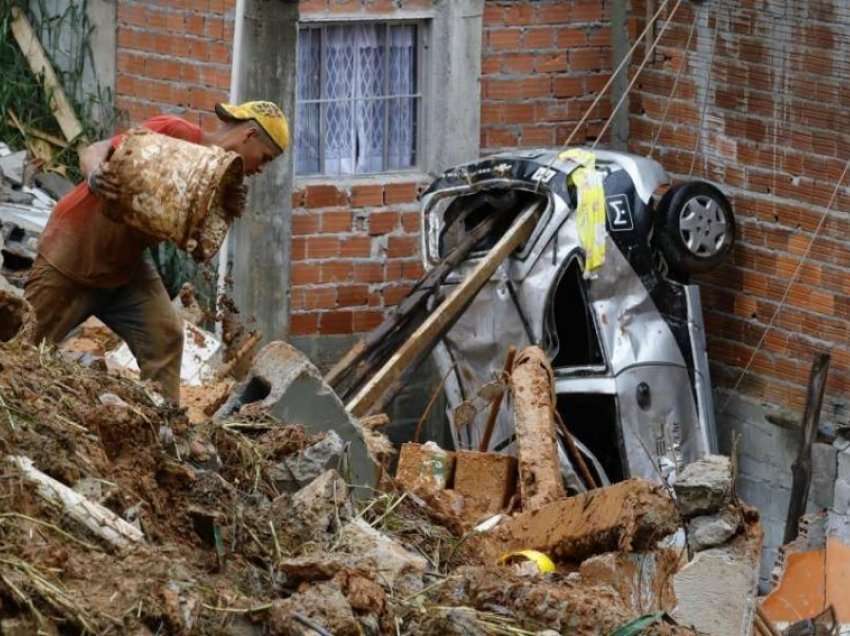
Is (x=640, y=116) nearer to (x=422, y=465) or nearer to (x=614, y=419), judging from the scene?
(x=614, y=419)

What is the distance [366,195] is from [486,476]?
2.99 metres

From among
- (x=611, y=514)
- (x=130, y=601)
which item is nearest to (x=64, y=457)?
(x=130, y=601)

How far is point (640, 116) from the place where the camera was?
40.1 feet

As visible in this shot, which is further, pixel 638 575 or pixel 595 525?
pixel 595 525

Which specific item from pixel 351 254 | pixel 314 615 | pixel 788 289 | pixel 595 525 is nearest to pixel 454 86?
pixel 351 254

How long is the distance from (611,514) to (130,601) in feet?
8.46

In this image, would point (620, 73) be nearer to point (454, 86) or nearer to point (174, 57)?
point (454, 86)

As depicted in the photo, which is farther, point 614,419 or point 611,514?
point 614,419

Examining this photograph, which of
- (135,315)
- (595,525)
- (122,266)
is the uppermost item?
(122,266)

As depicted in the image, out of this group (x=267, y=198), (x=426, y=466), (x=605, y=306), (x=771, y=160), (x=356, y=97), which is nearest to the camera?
(x=426, y=466)

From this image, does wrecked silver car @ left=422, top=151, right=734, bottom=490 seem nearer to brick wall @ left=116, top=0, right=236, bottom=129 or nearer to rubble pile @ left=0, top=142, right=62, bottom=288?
brick wall @ left=116, top=0, right=236, bottom=129

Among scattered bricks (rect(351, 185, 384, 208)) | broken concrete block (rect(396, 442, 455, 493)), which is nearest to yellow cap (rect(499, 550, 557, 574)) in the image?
broken concrete block (rect(396, 442, 455, 493))

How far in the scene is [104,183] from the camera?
8594mm

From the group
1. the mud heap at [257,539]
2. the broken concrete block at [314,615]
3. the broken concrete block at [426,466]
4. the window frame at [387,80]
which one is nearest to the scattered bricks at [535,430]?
the broken concrete block at [426,466]
